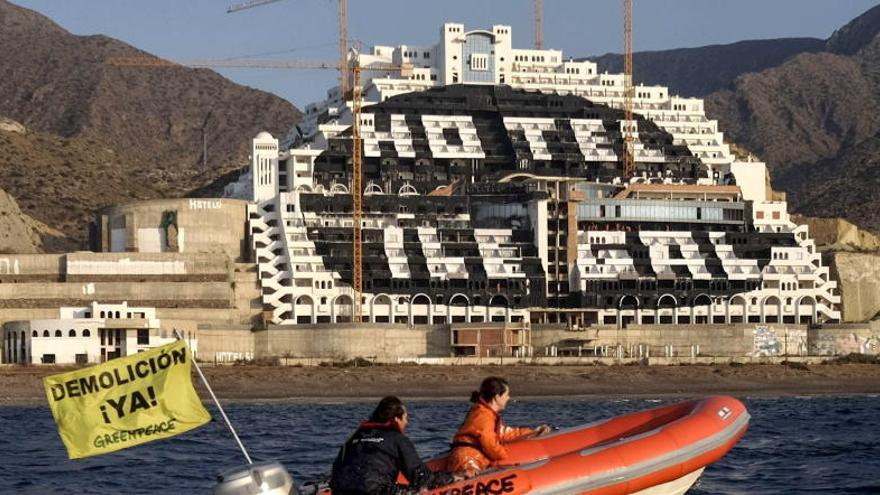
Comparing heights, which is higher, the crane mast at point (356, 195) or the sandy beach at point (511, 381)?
the crane mast at point (356, 195)

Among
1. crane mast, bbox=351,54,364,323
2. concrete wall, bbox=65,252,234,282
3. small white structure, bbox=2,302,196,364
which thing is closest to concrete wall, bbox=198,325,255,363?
small white structure, bbox=2,302,196,364

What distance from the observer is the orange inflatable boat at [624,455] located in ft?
98.2

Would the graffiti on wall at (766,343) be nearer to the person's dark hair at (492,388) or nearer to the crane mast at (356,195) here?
the crane mast at (356,195)

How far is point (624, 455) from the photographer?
31.0 m

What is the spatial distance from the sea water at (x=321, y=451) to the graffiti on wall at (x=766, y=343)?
119ft

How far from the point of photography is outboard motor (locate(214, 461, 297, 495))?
28.5 meters

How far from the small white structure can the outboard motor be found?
74.7m

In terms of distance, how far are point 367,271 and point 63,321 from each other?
73.3 ft

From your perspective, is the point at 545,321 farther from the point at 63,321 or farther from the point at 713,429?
the point at 713,429

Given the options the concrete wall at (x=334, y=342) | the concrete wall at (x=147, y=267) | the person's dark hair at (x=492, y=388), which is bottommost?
the concrete wall at (x=334, y=342)

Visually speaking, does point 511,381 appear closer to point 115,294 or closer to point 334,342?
point 334,342

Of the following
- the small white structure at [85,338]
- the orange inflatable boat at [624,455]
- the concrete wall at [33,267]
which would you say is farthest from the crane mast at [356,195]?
the orange inflatable boat at [624,455]

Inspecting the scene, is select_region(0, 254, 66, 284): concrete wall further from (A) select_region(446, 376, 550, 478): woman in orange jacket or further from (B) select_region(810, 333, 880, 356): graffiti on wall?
(A) select_region(446, 376, 550, 478): woman in orange jacket

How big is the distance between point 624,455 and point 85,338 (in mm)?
76096
